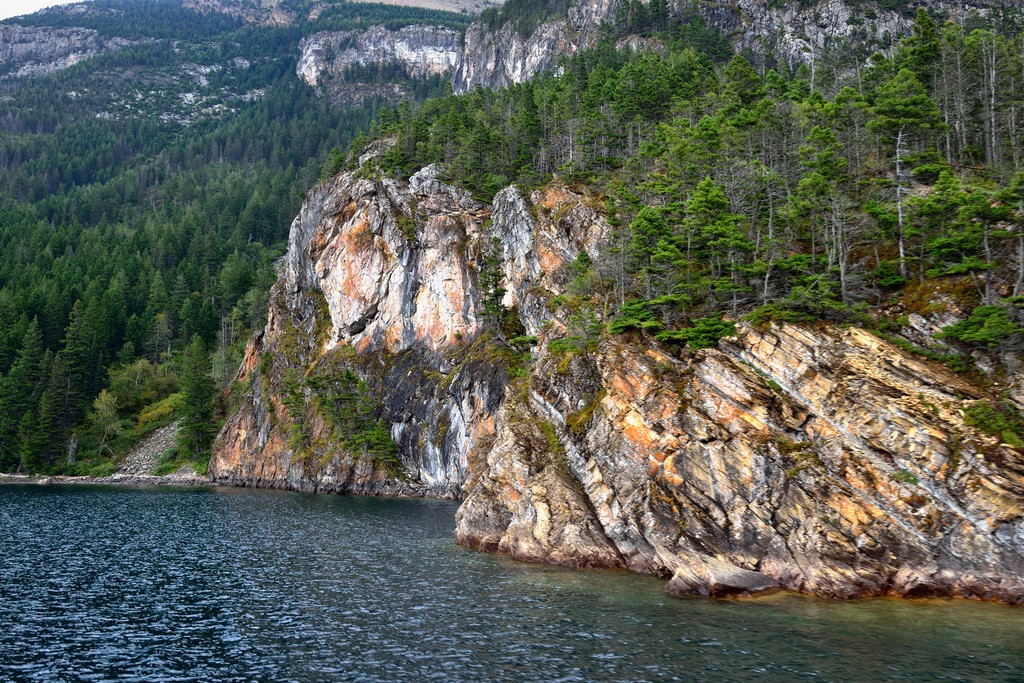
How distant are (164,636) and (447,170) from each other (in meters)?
78.9

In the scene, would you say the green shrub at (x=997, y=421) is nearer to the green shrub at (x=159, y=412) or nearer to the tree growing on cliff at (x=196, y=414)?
the tree growing on cliff at (x=196, y=414)

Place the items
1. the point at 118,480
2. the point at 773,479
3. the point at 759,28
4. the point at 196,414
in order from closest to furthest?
1. the point at 773,479
2. the point at 118,480
3. the point at 196,414
4. the point at 759,28

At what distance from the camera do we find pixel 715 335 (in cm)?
4597

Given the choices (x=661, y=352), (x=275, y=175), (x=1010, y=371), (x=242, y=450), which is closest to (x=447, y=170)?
(x=242, y=450)

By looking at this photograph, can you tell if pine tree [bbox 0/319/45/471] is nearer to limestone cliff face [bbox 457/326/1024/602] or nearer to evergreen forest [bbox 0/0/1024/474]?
evergreen forest [bbox 0/0/1024/474]

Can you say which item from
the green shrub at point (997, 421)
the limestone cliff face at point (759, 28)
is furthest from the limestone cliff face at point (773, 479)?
the limestone cliff face at point (759, 28)

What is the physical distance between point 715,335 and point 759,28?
104711 mm

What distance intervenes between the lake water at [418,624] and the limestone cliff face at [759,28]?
99710mm

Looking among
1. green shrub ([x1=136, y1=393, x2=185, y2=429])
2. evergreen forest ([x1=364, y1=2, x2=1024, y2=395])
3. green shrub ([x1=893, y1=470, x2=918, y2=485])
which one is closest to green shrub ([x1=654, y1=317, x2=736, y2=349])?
evergreen forest ([x1=364, y1=2, x2=1024, y2=395])

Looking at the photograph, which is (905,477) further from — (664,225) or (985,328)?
(664,225)

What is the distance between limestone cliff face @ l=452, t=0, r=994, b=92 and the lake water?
9971 cm

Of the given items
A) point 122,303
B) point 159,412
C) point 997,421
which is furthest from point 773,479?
point 122,303

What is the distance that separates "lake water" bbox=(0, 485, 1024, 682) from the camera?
24.4 m

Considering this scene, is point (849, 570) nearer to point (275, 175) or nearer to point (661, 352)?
point (661, 352)
